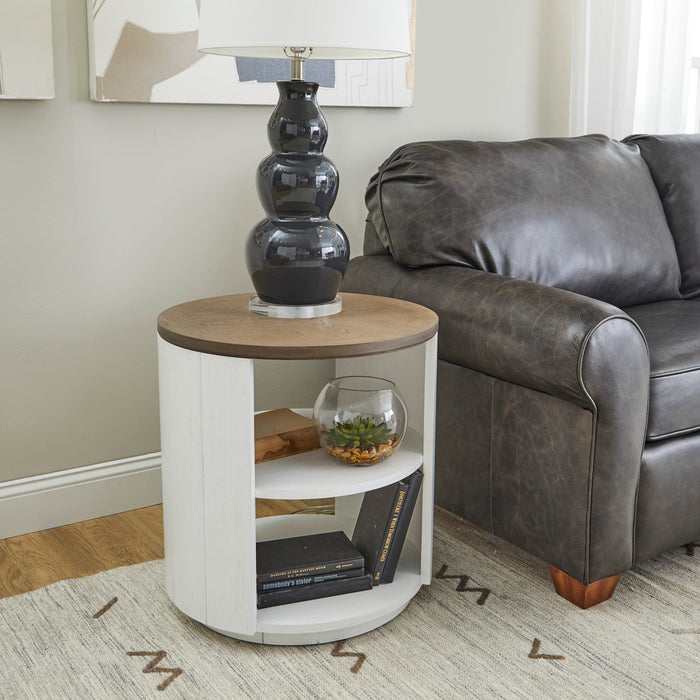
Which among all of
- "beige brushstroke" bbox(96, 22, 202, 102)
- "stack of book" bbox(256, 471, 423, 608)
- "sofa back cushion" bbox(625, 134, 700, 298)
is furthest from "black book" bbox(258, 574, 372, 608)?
"sofa back cushion" bbox(625, 134, 700, 298)

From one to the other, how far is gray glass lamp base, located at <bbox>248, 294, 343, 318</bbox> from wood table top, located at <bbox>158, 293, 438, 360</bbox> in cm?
1

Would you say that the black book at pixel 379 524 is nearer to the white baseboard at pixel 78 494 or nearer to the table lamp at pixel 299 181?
the table lamp at pixel 299 181

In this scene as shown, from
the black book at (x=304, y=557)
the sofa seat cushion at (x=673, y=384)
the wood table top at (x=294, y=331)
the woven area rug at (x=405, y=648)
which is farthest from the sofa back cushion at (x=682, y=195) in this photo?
the black book at (x=304, y=557)

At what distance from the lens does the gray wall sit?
71.8 inches

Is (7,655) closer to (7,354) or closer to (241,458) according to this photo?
(241,458)

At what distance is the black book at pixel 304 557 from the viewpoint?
5.07 ft

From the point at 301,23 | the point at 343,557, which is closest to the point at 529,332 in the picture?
the point at 343,557

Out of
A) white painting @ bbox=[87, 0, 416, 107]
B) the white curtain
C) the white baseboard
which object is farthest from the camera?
the white curtain

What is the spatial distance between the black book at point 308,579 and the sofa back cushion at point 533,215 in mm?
700

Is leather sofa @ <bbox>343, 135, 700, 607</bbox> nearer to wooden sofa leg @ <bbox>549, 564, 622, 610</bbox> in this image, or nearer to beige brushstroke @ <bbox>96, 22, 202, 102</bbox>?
wooden sofa leg @ <bbox>549, 564, 622, 610</bbox>

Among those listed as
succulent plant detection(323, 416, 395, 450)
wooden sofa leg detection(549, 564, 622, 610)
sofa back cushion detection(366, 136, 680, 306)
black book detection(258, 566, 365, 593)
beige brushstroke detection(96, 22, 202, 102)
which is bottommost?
wooden sofa leg detection(549, 564, 622, 610)

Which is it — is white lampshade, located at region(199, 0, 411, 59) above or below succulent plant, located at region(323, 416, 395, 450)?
above

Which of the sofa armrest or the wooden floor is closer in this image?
the sofa armrest

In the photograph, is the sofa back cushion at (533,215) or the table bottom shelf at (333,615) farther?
the sofa back cushion at (533,215)
